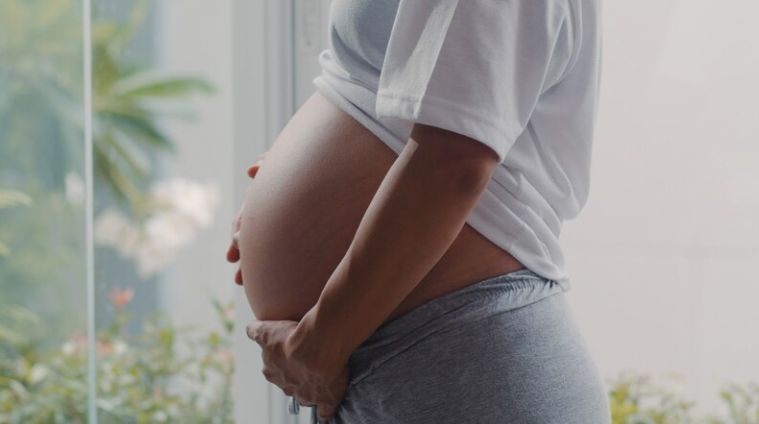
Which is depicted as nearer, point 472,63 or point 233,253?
point 472,63

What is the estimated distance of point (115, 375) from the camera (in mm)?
1862

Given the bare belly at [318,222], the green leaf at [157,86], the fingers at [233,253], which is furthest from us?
the green leaf at [157,86]

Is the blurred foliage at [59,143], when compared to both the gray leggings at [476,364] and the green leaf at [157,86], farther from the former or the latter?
the gray leggings at [476,364]

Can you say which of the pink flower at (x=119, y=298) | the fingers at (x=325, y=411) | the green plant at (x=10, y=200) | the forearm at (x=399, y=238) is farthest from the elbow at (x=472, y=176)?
the green plant at (x=10, y=200)

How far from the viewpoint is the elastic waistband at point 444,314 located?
2.30 ft

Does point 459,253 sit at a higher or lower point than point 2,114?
higher

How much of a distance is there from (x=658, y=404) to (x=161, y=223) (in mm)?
1178

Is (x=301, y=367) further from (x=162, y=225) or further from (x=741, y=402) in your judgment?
(x=162, y=225)

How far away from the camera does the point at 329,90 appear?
0.82 m

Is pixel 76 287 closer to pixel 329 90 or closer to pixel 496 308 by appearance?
pixel 329 90

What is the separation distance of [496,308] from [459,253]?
0.06 meters

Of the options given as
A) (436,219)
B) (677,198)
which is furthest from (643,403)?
(436,219)

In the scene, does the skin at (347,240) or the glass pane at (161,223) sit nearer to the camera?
the skin at (347,240)

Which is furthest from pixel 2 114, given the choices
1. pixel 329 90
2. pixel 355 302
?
pixel 355 302
